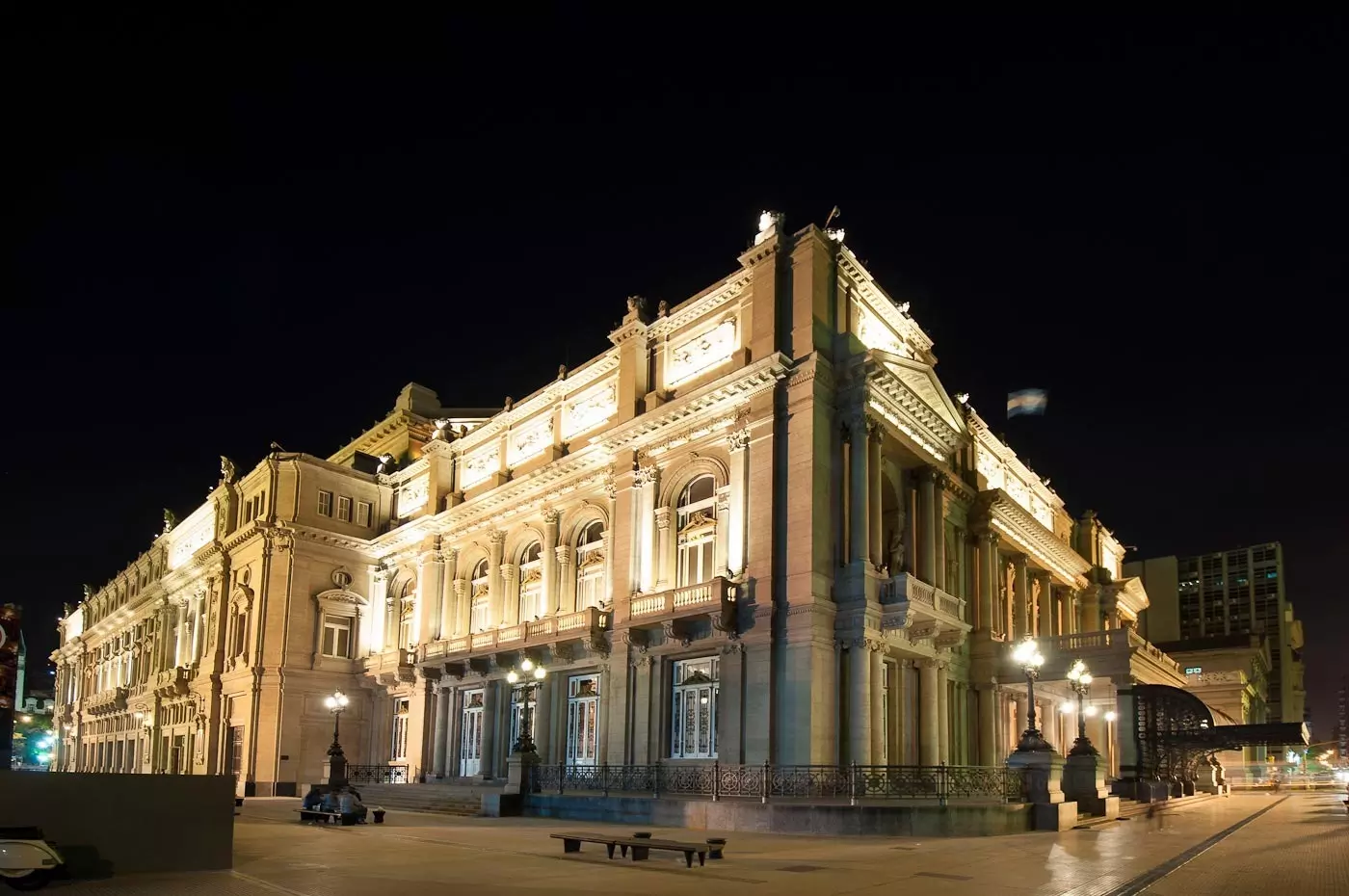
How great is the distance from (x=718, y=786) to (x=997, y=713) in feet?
56.2

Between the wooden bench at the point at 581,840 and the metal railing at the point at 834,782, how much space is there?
7919 mm

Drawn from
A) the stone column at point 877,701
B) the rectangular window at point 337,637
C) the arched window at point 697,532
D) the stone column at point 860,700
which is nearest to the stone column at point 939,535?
the stone column at point 877,701

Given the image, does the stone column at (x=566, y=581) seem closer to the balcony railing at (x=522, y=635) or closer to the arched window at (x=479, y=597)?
the balcony railing at (x=522, y=635)

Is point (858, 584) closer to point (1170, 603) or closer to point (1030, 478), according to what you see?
point (1030, 478)

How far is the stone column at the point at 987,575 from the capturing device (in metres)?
43.1

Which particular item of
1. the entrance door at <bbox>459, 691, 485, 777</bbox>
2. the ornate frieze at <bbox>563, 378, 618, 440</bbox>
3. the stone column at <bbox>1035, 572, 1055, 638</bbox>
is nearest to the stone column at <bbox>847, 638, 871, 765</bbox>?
the ornate frieze at <bbox>563, 378, 618, 440</bbox>

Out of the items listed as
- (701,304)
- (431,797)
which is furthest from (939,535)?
(431,797)

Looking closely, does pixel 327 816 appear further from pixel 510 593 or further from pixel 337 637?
pixel 337 637

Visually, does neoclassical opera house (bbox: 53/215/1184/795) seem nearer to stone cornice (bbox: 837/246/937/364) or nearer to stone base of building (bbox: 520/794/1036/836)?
stone cornice (bbox: 837/246/937/364)

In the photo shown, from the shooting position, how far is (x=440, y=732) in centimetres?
4506

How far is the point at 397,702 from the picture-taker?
1965 inches

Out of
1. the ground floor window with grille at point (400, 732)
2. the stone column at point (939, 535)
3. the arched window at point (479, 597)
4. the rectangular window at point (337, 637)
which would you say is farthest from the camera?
the rectangular window at point (337, 637)

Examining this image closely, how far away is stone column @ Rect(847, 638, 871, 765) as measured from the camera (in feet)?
102

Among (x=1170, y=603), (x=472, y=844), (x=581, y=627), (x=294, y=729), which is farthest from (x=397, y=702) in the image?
(x=1170, y=603)
